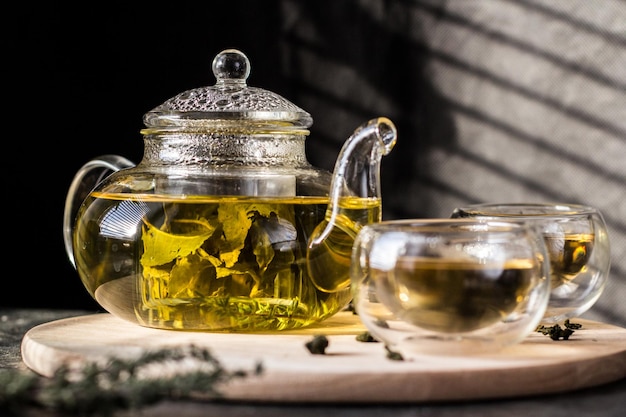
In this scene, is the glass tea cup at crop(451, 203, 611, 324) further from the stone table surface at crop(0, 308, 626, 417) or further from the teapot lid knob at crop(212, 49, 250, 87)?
the teapot lid knob at crop(212, 49, 250, 87)

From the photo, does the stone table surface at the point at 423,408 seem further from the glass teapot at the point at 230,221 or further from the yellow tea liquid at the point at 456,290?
the glass teapot at the point at 230,221

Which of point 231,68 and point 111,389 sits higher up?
point 231,68

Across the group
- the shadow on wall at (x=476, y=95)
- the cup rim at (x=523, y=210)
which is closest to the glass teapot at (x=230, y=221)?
the cup rim at (x=523, y=210)

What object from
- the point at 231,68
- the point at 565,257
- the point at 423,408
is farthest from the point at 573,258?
the point at 231,68

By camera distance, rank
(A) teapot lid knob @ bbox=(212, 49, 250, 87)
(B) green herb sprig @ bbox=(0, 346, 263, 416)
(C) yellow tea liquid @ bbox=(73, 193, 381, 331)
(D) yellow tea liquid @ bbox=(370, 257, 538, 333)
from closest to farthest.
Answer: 1. (B) green herb sprig @ bbox=(0, 346, 263, 416)
2. (D) yellow tea liquid @ bbox=(370, 257, 538, 333)
3. (C) yellow tea liquid @ bbox=(73, 193, 381, 331)
4. (A) teapot lid knob @ bbox=(212, 49, 250, 87)

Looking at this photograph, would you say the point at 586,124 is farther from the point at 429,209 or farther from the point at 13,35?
the point at 13,35

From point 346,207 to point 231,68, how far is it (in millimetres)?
218

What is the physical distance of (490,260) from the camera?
73 cm

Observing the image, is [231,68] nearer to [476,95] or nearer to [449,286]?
[449,286]

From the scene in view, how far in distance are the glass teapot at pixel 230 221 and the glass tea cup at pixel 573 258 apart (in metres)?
0.18

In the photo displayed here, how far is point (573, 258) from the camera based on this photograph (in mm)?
893

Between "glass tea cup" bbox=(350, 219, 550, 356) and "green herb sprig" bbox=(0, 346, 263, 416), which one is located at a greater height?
"glass tea cup" bbox=(350, 219, 550, 356)

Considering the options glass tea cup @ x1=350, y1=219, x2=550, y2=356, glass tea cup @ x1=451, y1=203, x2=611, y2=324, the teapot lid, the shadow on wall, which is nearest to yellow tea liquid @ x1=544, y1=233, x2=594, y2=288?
glass tea cup @ x1=451, y1=203, x2=611, y2=324

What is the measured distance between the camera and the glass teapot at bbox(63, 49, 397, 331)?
88 centimetres
